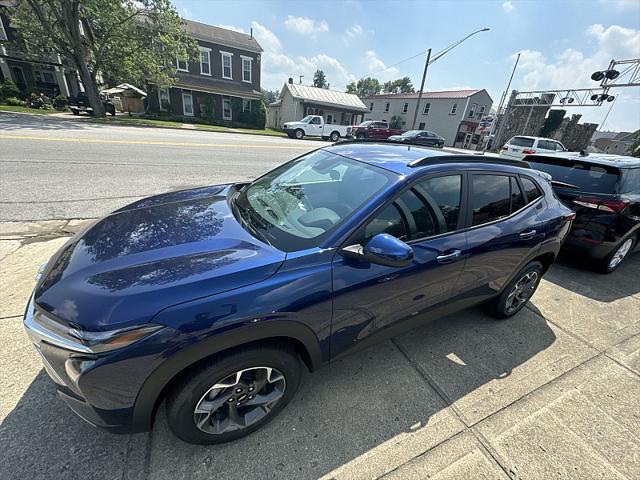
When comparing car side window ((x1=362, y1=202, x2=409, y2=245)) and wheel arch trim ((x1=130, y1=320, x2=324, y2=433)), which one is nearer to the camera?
wheel arch trim ((x1=130, y1=320, x2=324, y2=433))

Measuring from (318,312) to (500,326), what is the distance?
2386mm

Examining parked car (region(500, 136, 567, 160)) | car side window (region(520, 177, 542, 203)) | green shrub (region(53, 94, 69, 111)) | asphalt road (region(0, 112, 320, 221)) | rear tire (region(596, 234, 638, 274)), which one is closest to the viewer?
car side window (region(520, 177, 542, 203))

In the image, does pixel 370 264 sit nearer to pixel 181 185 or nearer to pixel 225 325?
pixel 225 325

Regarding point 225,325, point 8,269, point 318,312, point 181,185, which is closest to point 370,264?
point 318,312

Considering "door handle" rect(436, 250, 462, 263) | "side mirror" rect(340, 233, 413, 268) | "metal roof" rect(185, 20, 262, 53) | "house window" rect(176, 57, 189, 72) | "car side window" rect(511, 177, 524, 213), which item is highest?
"metal roof" rect(185, 20, 262, 53)

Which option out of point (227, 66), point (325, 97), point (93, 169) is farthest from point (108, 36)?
point (325, 97)

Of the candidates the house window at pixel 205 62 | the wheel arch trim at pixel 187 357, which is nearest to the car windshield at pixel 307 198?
the wheel arch trim at pixel 187 357

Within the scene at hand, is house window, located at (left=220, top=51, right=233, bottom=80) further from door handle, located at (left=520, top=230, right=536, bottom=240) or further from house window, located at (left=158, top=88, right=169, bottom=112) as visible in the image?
door handle, located at (left=520, top=230, right=536, bottom=240)

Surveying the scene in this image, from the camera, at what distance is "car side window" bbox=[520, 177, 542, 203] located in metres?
2.89

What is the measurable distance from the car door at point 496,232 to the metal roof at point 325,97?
104 ft

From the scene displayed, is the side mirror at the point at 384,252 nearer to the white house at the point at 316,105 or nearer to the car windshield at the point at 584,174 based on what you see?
the car windshield at the point at 584,174

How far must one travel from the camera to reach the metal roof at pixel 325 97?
31.6m

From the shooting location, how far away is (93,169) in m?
6.65

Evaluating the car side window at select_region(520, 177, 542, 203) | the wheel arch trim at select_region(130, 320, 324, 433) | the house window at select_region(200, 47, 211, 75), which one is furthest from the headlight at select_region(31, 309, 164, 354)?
the house window at select_region(200, 47, 211, 75)
